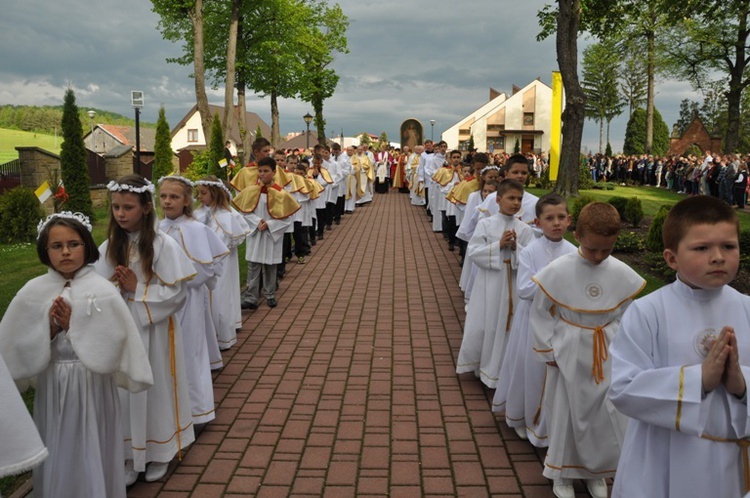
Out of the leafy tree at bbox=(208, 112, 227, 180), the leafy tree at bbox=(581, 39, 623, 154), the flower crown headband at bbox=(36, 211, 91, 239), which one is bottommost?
the flower crown headband at bbox=(36, 211, 91, 239)

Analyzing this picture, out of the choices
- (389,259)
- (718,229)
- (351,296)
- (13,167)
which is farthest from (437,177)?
(13,167)

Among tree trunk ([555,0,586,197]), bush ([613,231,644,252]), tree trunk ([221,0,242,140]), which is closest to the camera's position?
bush ([613,231,644,252])

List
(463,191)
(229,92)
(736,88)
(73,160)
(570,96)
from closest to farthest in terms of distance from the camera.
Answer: (463,191), (73,160), (570,96), (229,92), (736,88)

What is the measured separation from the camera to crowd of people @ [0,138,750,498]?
98.5 inches

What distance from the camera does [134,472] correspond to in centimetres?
438

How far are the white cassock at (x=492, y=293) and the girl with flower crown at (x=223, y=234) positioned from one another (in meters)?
2.80

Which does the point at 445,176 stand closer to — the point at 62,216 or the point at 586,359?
the point at 586,359

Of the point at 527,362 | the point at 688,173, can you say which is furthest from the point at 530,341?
the point at 688,173

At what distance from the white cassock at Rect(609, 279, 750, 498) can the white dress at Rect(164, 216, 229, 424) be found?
3.33 m

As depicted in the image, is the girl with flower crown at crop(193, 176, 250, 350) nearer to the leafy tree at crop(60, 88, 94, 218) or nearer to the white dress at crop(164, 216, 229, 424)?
the white dress at crop(164, 216, 229, 424)

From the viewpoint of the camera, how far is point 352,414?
5574mm

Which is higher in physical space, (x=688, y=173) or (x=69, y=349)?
(x=688, y=173)

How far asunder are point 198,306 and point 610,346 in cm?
372

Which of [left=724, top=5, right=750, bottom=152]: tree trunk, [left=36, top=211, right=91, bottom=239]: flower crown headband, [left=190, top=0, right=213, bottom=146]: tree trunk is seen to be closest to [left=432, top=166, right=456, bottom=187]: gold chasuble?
[left=36, top=211, right=91, bottom=239]: flower crown headband
